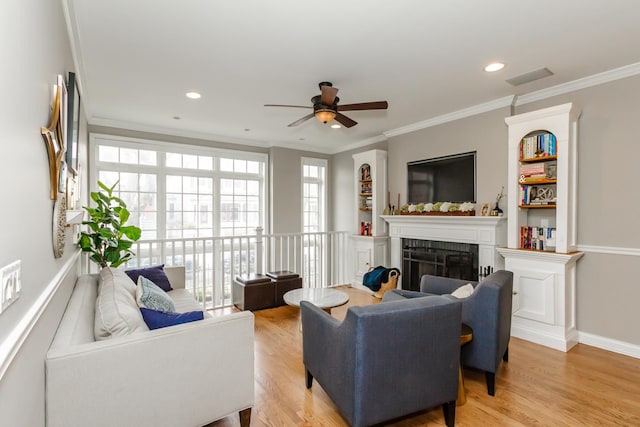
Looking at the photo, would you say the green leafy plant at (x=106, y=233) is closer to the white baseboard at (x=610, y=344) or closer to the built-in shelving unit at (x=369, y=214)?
the built-in shelving unit at (x=369, y=214)

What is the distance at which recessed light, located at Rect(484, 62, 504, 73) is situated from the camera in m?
2.85

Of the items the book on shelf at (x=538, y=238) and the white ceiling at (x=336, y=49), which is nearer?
the white ceiling at (x=336, y=49)

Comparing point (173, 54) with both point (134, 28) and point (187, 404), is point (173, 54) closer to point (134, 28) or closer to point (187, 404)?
point (134, 28)

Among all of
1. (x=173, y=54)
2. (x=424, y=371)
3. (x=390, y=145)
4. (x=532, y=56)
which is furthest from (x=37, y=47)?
(x=390, y=145)

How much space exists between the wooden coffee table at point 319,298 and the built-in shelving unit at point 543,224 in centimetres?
184

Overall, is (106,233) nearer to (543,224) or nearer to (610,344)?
(543,224)

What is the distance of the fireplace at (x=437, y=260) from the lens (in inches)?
163

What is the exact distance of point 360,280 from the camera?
216 inches

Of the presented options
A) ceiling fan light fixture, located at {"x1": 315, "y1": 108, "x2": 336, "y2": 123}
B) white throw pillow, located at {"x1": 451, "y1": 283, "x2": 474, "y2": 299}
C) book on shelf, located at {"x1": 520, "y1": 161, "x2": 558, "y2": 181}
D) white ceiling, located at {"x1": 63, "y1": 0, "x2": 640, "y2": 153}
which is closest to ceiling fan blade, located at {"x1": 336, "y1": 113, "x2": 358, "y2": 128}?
ceiling fan light fixture, located at {"x1": 315, "y1": 108, "x2": 336, "y2": 123}

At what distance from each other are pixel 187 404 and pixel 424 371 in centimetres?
129

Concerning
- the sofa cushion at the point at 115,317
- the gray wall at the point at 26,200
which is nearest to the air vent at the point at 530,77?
the gray wall at the point at 26,200

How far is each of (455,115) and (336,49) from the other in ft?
7.44

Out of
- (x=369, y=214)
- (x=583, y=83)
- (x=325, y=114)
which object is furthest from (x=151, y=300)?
(x=583, y=83)

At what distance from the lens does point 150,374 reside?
163cm
